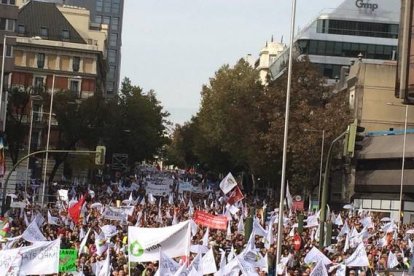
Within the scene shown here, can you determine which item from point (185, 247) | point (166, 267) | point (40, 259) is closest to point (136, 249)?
point (185, 247)

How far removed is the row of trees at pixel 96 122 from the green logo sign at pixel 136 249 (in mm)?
53123

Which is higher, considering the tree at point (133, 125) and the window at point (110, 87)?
the window at point (110, 87)

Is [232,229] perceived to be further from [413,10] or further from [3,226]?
[413,10]

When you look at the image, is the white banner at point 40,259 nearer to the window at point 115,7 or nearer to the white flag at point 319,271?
the white flag at point 319,271

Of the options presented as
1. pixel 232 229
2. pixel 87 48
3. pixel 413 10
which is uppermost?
pixel 87 48

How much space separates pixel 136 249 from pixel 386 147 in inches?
1783

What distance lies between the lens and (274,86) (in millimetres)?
58406

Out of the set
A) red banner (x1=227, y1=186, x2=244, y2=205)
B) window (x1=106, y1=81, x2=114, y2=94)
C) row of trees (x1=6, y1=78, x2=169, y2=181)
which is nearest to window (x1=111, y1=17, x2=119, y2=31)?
window (x1=106, y1=81, x2=114, y2=94)

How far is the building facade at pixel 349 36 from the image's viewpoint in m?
85.7

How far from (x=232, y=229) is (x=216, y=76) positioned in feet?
150

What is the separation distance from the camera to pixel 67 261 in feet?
61.7

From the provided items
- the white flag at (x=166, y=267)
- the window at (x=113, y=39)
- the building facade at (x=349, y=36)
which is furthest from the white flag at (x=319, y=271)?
the window at (x=113, y=39)

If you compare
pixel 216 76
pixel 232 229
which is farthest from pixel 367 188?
pixel 232 229

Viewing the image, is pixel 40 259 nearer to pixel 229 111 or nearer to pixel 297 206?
pixel 297 206
